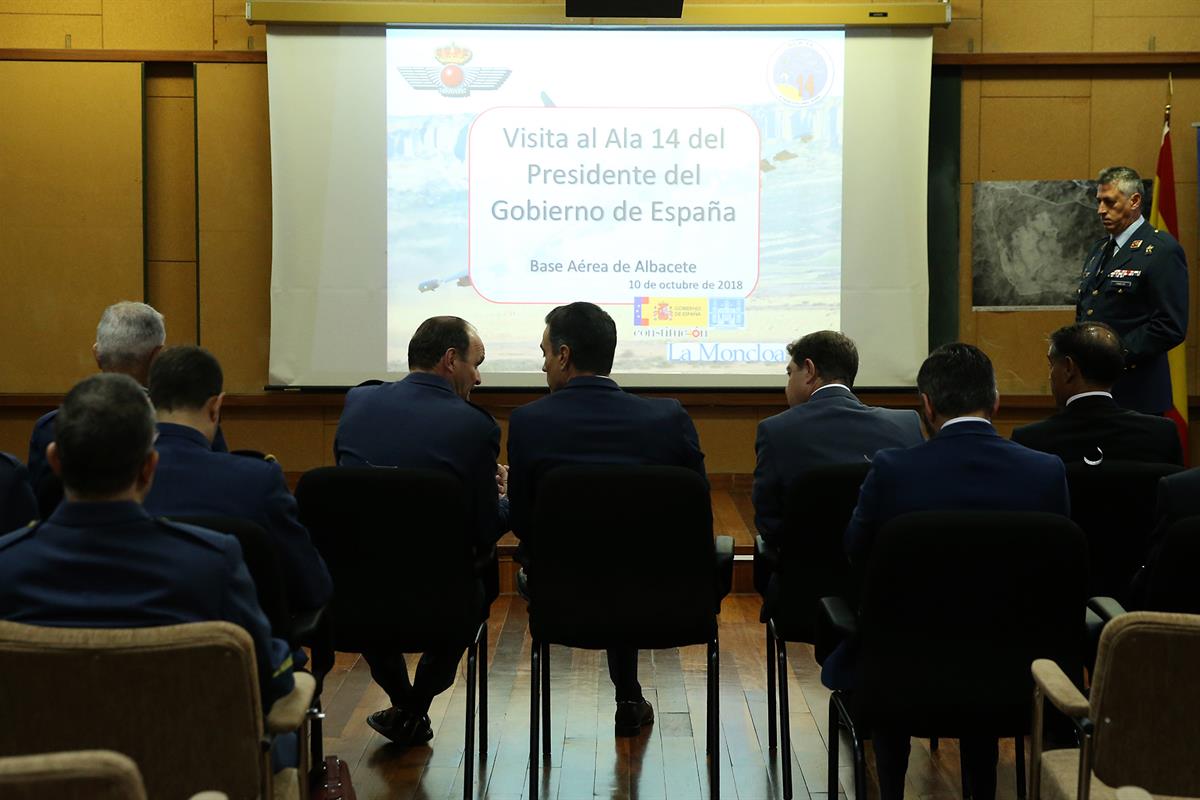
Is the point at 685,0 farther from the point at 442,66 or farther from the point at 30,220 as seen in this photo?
the point at 30,220

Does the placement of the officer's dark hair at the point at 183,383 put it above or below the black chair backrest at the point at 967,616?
above

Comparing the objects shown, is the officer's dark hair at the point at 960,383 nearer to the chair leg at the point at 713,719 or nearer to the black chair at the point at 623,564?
the black chair at the point at 623,564

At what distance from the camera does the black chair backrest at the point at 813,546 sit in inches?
112

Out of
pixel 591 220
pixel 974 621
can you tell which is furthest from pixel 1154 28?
pixel 974 621

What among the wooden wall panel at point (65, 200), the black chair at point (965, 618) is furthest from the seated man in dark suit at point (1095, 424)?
the wooden wall panel at point (65, 200)

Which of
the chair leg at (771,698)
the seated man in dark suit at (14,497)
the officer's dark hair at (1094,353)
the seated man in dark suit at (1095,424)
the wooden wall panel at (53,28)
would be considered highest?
the wooden wall panel at (53,28)

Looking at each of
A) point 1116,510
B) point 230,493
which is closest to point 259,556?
point 230,493

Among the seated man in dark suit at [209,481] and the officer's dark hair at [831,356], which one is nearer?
the seated man in dark suit at [209,481]

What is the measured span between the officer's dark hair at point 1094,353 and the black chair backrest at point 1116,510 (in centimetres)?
34

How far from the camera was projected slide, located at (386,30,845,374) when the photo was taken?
6.22 meters

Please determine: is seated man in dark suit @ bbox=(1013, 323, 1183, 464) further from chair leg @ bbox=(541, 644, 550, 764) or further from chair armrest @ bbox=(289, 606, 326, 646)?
chair armrest @ bbox=(289, 606, 326, 646)

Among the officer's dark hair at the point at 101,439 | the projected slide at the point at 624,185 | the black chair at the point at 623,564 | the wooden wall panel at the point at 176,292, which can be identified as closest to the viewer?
the officer's dark hair at the point at 101,439

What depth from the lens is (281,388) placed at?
21.0 ft

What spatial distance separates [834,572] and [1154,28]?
4742 millimetres
